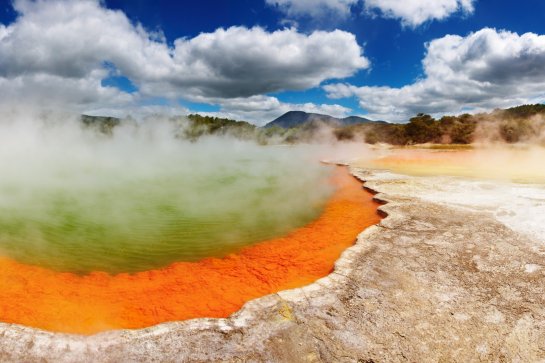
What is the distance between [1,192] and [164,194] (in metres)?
4.39

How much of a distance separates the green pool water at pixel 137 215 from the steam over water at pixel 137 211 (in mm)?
19

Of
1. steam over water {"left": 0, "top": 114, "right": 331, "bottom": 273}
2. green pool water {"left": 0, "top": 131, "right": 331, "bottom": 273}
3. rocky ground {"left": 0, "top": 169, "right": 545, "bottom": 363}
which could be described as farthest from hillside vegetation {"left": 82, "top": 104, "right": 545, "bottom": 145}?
rocky ground {"left": 0, "top": 169, "right": 545, "bottom": 363}

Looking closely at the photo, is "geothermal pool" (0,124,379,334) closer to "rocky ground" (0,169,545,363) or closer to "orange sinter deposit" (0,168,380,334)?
"orange sinter deposit" (0,168,380,334)

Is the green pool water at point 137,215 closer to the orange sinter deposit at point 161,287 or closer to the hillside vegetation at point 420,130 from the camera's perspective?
the orange sinter deposit at point 161,287

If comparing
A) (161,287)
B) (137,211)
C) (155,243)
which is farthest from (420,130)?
(161,287)

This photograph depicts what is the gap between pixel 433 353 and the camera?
3092 mm

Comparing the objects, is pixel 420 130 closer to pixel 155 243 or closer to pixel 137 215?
pixel 137 215

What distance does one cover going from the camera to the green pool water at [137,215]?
6027mm

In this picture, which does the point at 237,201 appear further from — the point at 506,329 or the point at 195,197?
the point at 506,329

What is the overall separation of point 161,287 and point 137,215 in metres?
3.86

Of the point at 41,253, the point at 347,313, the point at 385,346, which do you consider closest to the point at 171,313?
the point at 347,313

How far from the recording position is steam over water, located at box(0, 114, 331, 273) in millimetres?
6082

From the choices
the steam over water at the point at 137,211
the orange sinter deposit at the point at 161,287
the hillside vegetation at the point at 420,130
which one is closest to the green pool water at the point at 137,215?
the steam over water at the point at 137,211

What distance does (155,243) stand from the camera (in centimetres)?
656
